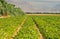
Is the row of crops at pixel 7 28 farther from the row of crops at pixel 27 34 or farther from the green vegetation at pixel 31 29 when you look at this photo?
the row of crops at pixel 27 34

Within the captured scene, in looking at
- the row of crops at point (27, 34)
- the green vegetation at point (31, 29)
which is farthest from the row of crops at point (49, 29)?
the row of crops at point (27, 34)

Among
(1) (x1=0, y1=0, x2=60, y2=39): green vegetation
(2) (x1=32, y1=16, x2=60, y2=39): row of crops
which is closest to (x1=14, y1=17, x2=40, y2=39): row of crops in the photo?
(1) (x1=0, y1=0, x2=60, y2=39): green vegetation

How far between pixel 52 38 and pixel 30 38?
7.38 feet

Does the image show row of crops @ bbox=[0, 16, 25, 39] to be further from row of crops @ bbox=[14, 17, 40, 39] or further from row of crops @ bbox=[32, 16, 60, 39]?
row of crops @ bbox=[32, 16, 60, 39]

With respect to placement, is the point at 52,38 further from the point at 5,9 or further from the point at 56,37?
the point at 5,9

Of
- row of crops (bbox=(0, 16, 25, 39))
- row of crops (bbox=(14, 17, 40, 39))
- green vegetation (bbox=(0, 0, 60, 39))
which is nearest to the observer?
row of crops (bbox=(14, 17, 40, 39))

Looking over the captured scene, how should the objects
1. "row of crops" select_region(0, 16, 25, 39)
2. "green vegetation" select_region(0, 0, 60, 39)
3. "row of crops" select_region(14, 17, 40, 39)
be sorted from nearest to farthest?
1. "row of crops" select_region(14, 17, 40, 39)
2. "green vegetation" select_region(0, 0, 60, 39)
3. "row of crops" select_region(0, 16, 25, 39)

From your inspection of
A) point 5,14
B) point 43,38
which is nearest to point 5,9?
point 5,14

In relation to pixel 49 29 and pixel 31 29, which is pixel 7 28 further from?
pixel 49 29

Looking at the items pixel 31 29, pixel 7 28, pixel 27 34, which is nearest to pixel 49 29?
pixel 31 29

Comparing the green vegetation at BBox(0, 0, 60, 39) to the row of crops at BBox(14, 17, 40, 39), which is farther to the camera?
the green vegetation at BBox(0, 0, 60, 39)

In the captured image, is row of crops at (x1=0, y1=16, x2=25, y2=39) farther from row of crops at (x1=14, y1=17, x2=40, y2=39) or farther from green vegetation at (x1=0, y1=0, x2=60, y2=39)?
row of crops at (x1=14, y1=17, x2=40, y2=39)

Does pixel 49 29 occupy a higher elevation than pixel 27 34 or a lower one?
lower

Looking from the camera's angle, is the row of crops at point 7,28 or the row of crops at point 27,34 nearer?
the row of crops at point 27,34
